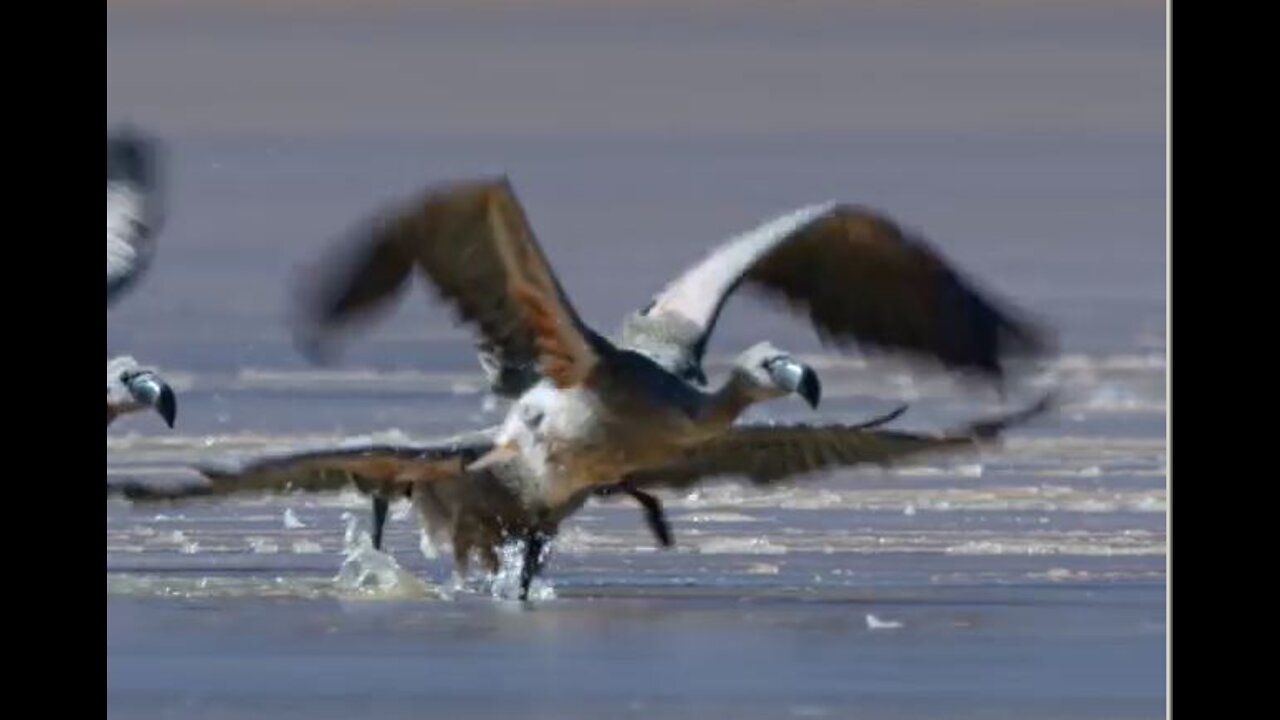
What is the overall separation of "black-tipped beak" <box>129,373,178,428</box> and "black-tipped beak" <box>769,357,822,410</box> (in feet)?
6.85

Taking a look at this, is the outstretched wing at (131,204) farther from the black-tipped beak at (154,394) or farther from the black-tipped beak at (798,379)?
the black-tipped beak at (798,379)

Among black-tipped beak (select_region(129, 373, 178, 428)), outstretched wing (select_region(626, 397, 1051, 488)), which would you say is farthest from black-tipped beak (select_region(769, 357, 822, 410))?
black-tipped beak (select_region(129, 373, 178, 428))

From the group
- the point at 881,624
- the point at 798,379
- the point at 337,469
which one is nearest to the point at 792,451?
the point at 798,379

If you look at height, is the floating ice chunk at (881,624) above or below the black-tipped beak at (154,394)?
below

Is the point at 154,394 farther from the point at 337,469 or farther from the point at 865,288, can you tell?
the point at 865,288

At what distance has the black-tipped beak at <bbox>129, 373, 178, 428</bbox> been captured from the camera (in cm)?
1394

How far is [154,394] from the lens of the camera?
13969 mm

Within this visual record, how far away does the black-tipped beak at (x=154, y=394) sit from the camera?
1394cm

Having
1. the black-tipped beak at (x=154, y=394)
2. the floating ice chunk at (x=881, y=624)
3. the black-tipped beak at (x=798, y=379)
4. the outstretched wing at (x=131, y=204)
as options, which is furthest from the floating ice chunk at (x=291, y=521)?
the floating ice chunk at (x=881, y=624)

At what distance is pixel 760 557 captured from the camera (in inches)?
555

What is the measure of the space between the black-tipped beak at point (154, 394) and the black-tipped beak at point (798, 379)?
6.85 feet
